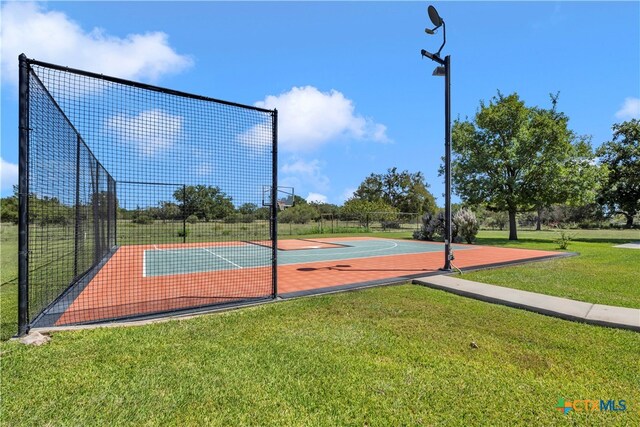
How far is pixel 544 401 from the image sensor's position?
241 centimetres

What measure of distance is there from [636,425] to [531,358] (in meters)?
0.98

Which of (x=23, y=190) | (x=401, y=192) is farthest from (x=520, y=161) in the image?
(x=401, y=192)

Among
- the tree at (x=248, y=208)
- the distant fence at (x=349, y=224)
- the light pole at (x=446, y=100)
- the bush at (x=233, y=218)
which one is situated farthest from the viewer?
the distant fence at (x=349, y=224)

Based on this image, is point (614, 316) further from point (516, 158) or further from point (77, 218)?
point (516, 158)

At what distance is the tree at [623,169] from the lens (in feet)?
73.0

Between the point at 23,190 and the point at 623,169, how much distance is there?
1191 inches

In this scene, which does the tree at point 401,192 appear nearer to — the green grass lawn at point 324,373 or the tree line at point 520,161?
the tree line at point 520,161

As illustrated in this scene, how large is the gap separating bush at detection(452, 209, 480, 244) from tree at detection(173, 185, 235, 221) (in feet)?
44.6

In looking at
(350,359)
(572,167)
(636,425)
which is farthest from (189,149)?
(572,167)

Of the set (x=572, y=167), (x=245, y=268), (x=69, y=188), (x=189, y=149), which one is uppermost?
(x=572, y=167)

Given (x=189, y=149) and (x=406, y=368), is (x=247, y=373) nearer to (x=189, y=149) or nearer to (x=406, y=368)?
(x=406, y=368)

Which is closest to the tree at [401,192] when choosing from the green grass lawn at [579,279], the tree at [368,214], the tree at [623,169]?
the tree at [368,214]

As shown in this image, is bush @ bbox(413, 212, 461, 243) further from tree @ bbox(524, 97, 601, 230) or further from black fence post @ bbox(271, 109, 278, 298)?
black fence post @ bbox(271, 109, 278, 298)

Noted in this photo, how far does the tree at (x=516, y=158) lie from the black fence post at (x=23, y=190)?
19583 millimetres
